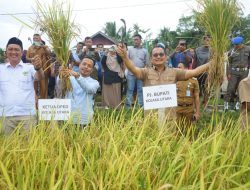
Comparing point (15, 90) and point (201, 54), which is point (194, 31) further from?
point (15, 90)

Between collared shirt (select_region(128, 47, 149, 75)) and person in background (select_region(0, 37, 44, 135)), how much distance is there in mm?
4116

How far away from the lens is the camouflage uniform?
23.7 feet

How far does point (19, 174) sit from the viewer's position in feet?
6.55

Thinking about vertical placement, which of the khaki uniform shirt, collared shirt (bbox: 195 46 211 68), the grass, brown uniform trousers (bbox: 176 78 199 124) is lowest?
the grass

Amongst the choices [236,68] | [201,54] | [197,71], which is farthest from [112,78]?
[197,71]

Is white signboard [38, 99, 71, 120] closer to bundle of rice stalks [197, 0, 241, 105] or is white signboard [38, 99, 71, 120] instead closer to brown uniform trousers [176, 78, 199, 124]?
bundle of rice stalks [197, 0, 241, 105]

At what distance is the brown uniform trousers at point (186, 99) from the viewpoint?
4.61 metres

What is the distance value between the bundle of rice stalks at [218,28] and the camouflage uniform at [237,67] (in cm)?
391

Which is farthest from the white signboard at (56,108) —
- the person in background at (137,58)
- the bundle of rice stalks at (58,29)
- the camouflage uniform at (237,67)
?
the camouflage uniform at (237,67)

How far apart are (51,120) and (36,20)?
Result: 3.18ft

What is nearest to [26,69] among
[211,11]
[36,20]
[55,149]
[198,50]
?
[36,20]

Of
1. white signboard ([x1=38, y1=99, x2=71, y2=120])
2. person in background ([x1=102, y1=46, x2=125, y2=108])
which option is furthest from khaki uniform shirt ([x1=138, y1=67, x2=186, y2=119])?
person in background ([x1=102, y1=46, x2=125, y2=108])

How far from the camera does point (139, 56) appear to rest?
7.78m

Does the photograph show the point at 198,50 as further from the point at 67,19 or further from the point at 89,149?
the point at 89,149
